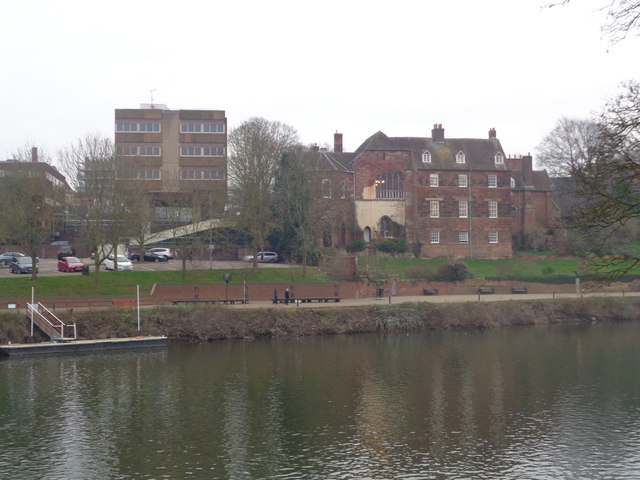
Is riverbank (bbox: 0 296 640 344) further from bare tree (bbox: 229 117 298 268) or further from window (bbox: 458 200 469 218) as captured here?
window (bbox: 458 200 469 218)

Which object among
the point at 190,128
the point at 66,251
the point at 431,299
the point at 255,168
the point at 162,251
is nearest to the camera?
the point at 431,299

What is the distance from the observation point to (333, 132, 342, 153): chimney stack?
74.6 metres

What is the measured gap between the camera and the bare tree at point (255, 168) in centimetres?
5378

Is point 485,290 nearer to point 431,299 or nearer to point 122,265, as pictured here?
point 431,299

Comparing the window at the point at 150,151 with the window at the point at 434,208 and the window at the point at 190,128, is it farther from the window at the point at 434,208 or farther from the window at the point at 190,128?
the window at the point at 434,208

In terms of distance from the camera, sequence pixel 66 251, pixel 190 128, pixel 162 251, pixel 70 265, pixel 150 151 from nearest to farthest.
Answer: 1. pixel 70 265
2. pixel 162 251
3. pixel 66 251
4. pixel 150 151
5. pixel 190 128

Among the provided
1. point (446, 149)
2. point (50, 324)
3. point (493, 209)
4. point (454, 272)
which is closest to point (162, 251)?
point (50, 324)

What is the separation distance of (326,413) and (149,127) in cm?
6251

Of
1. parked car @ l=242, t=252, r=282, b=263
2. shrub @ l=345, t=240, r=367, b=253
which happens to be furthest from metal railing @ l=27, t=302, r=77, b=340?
shrub @ l=345, t=240, r=367, b=253

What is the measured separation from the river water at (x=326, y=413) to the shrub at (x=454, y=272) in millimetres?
16094

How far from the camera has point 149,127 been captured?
80.5 meters

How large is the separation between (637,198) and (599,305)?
39047mm

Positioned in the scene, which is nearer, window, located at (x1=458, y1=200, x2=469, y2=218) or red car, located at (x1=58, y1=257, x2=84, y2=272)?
red car, located at (x1=58, y1=257, x2=84, y2=272)

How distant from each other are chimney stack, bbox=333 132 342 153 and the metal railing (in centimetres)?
4177
